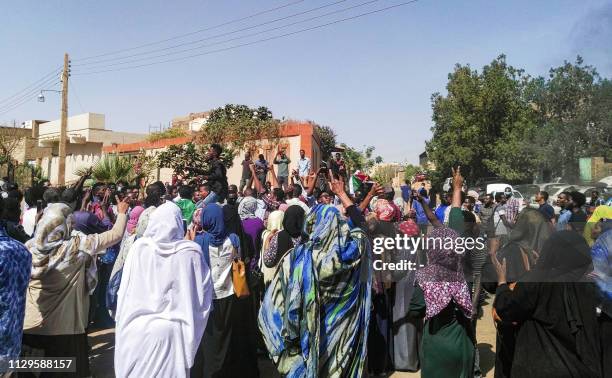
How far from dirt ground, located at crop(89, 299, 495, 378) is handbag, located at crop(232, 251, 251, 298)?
3.65 feet

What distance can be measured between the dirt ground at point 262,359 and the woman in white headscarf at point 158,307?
74.7 inches

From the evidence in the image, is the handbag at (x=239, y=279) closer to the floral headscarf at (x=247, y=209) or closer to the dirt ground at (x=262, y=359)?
the dirt ground at (x=262, y=359)

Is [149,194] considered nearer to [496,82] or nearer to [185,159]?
[185,159]

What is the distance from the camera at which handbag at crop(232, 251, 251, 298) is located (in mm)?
4238

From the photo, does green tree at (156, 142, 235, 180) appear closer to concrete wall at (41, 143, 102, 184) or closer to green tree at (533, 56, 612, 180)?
green tree at (533, 56, 612, 180)

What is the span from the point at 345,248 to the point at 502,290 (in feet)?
3.26

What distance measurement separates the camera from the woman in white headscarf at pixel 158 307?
303 cm

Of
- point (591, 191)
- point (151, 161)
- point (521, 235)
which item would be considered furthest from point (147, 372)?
point (151, 161)

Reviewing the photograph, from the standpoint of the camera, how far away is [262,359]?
5.34 m

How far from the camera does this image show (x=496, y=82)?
23.0 metres

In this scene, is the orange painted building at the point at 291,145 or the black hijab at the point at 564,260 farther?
the orange painted building at the point at 291,145

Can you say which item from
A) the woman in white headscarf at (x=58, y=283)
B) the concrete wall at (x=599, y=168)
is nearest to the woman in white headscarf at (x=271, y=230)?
the woman in white headscarf at (x=58, y=283)

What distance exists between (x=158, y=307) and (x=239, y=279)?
1245mm

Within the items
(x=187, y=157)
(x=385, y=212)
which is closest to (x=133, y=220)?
(x=385, y=212)
